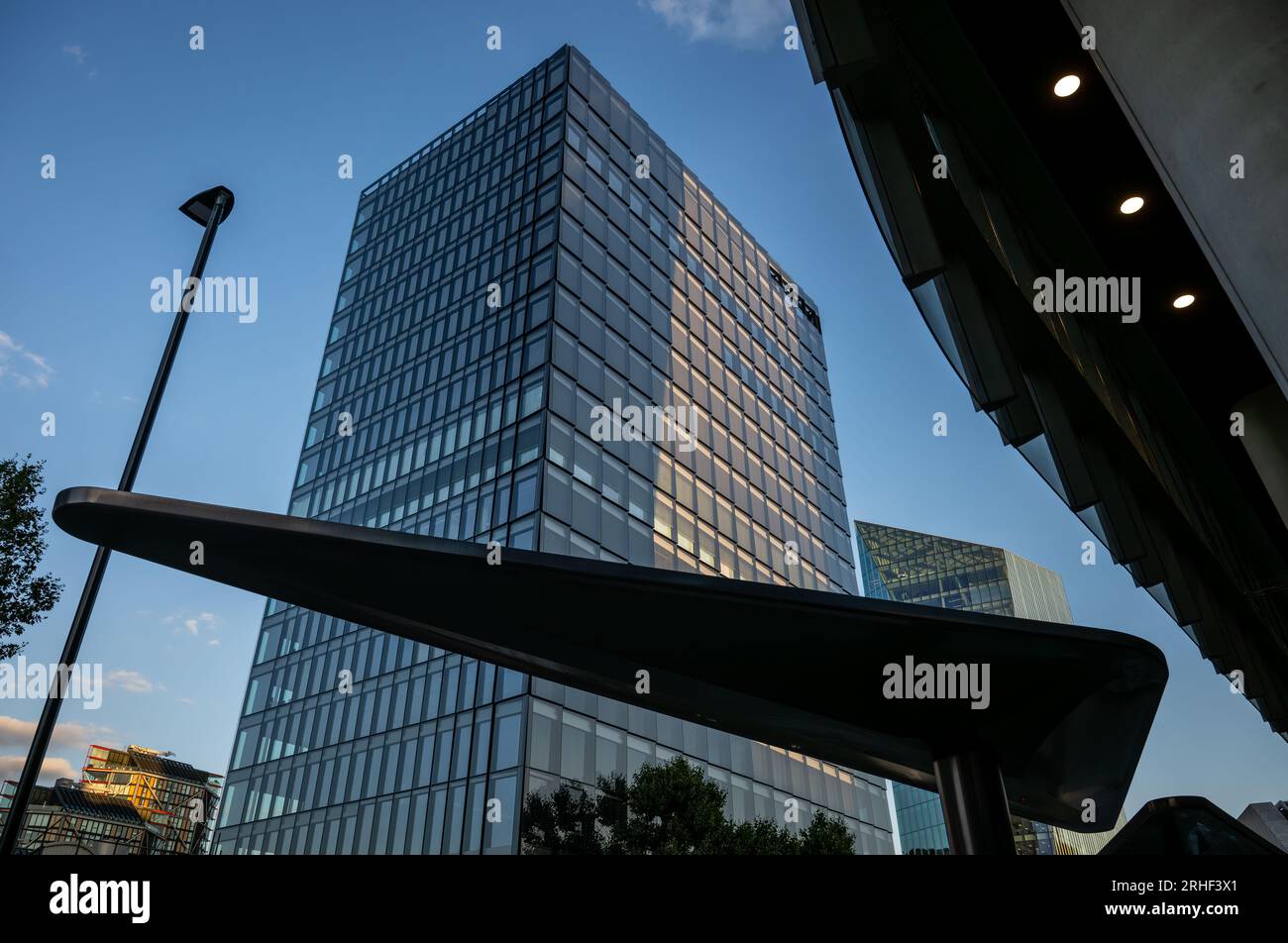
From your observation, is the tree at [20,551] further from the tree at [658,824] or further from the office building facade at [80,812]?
the office building facade at [80,812]

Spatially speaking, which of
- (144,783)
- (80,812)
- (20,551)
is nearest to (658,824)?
(20,551)

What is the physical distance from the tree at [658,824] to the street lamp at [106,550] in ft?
73.6

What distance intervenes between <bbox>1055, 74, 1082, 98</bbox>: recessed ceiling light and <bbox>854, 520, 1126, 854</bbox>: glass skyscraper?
9944 centimetres

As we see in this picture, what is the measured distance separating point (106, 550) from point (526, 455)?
115 feet

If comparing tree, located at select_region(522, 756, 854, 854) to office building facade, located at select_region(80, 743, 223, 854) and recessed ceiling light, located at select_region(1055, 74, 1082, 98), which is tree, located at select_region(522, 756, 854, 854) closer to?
recessed ceiling light, located at select_region(1055, 74, 1082, 98)

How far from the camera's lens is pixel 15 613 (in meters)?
18.2

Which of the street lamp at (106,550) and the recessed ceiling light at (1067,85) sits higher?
Result: the recessed ceiling light at (1067,85)

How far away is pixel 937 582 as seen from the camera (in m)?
110

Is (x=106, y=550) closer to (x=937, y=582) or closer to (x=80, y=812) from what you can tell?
(x=937, y=582)

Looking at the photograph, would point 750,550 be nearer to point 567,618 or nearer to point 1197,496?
point 1197,496

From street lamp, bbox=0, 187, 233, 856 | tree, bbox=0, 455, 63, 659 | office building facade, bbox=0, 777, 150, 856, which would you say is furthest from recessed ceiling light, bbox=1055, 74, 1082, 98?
office building facade, bbox=0, 777, 150, 856

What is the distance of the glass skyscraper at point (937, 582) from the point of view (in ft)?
331

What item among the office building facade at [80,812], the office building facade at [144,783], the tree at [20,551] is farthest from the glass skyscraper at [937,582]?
the office building facade at [144,783]
